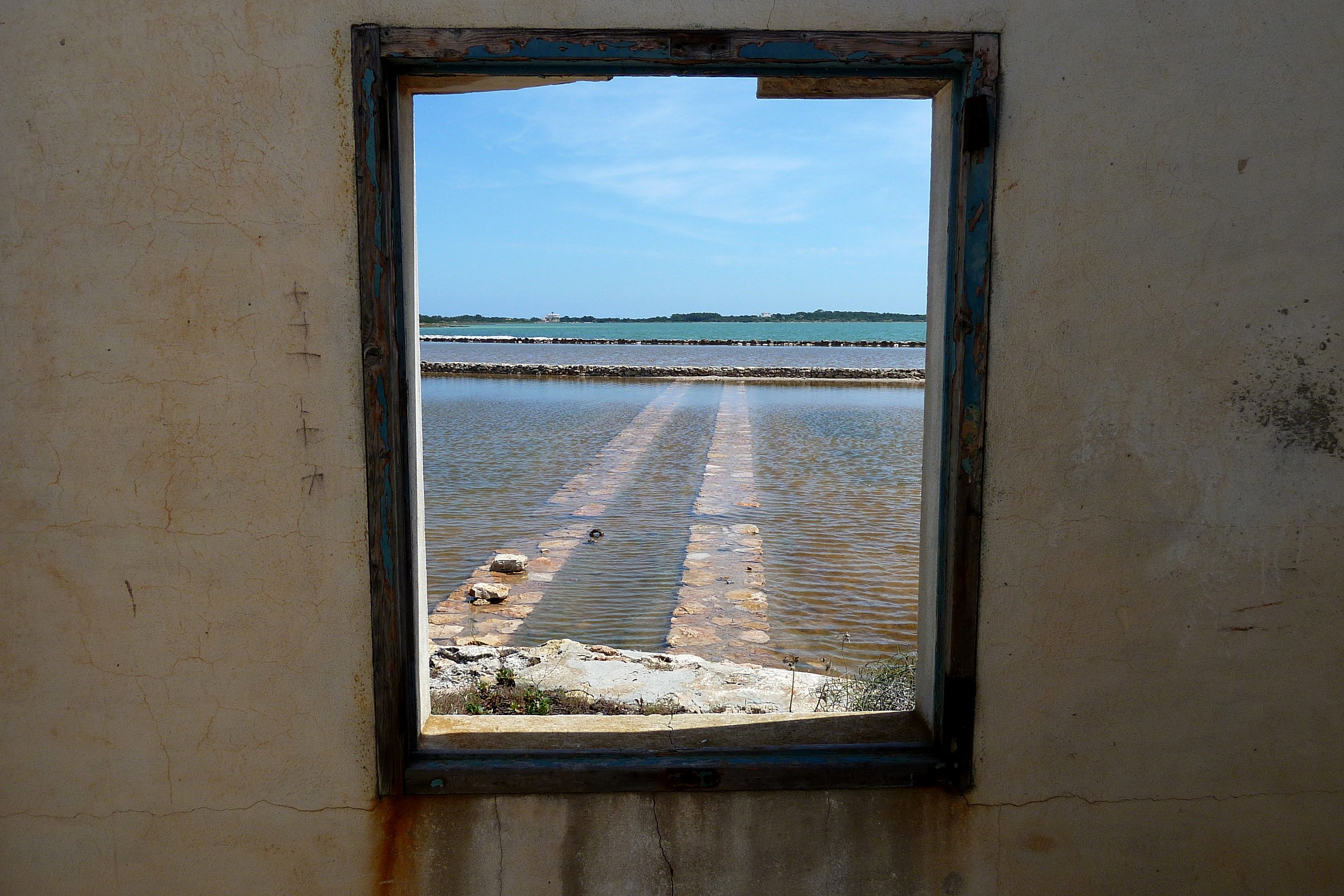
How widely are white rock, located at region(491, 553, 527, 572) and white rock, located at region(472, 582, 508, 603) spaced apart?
1.72ft

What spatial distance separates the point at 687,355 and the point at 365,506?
44419 millimetres

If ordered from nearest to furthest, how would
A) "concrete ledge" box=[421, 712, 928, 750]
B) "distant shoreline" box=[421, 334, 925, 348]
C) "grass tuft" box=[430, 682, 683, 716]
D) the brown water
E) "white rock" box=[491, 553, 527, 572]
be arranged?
"concrete ledge" box=[421, 712, 928, 750] < "grass tuft" box=[430, 682, 683, 716] < the brown water < "white rock" box=[491, 553, 527, 572] < "distant shoreline" box=[421, 334, 925, 348]

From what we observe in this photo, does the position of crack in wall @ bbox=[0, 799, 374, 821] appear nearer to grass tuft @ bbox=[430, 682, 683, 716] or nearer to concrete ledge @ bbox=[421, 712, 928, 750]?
concrete ledge @ bbox=[421, 712, 928, 750]

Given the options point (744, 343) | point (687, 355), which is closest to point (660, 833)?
point (687, 355)

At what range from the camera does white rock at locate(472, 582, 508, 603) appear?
614 centimetres

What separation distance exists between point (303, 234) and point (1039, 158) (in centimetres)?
187

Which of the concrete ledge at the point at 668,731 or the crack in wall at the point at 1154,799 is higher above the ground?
the concrete ledge at the point at 668,731

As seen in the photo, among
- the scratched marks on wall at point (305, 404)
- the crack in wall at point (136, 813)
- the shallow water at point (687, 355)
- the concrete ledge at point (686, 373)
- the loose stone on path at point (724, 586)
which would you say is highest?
the shallow water at point (687, 355)

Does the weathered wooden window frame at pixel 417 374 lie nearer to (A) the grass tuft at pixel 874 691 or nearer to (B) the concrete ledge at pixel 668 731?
(B) the concrete ledge at pixel 668 731

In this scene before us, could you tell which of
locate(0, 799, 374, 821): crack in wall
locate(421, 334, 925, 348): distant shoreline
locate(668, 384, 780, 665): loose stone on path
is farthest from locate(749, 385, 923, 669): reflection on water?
locate(421, 334, 925, 348): distant shoreline

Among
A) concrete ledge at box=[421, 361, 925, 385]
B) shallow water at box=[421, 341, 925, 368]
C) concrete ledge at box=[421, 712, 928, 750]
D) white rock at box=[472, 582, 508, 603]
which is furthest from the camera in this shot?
shallow water at box=[421, 341, 925, 368]

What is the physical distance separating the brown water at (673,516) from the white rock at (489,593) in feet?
0.84

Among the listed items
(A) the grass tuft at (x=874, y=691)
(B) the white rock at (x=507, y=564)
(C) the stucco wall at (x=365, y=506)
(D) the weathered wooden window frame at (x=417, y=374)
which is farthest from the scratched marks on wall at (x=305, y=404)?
(B) the white rock at (x=507, y=564)

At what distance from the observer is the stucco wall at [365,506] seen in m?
2.25
